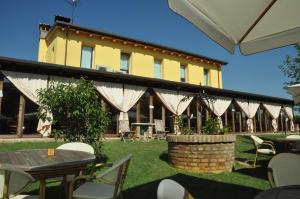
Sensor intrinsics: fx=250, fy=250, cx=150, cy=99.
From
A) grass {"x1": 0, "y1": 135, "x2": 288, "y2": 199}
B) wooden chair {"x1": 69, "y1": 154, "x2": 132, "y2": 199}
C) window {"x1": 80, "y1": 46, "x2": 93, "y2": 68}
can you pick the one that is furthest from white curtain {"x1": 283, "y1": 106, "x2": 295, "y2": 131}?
wooden chair {"x1": 69, "y1": 154, "x2": 132, "y2": 199}

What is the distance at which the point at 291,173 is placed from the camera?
298cm

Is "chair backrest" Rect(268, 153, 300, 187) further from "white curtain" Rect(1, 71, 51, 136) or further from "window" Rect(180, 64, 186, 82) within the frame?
"window" Rect(180, 64, 186, 82)

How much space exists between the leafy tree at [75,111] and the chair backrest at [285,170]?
432 centimetres

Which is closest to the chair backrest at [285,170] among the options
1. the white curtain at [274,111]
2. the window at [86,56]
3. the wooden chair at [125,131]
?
the wooden chair at [125,131]

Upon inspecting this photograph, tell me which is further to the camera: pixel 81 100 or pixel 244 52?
pixel 81 100

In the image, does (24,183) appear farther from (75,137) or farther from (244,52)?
(75,137)

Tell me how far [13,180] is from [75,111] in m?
3.47

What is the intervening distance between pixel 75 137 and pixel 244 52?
14.9 ft

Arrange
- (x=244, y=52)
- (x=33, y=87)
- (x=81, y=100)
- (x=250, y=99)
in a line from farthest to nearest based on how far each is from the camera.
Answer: (x=250, y=99) < (x=33, y=87) < (x=81, y=100) < (x=244, y=52)

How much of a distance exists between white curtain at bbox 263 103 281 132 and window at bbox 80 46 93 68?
1600 centimetres

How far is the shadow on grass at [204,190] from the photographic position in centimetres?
464

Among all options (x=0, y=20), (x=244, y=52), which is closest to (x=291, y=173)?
Result: (x=244, y=52)

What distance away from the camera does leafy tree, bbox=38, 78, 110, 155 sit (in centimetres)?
613

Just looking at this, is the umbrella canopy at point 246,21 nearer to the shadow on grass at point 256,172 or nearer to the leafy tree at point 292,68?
the shadow on grass at point 256,172
